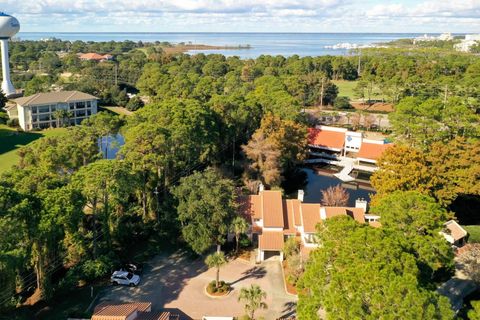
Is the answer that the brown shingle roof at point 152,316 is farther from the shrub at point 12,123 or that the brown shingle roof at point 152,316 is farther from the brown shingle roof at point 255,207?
the shrub at point 12,123

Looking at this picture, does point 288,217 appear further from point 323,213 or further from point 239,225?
point 239,225

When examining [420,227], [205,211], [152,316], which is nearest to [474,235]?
[420,227]

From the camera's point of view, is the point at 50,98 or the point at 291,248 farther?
the point at 50,98

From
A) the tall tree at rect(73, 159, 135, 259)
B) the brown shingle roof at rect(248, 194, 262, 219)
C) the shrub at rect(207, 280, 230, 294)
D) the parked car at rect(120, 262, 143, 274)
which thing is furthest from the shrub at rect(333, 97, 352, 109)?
the parked car at rect(120, 262, 143, 274)

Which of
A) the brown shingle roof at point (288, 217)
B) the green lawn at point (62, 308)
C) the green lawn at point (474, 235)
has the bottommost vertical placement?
the green lawn at point (62, 308)

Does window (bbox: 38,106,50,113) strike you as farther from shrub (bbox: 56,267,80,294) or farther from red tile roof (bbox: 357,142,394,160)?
red tile roof (bbox: 357,142,394,160)

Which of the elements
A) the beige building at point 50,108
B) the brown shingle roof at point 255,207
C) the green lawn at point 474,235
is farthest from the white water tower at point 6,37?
the green lawn at point 474,235
